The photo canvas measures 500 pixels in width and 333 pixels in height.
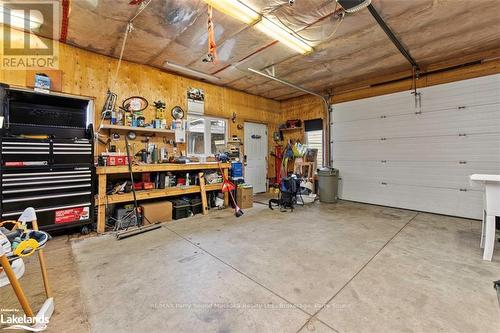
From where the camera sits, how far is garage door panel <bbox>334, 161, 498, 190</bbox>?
391 centimetres

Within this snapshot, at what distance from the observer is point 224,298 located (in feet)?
5.55

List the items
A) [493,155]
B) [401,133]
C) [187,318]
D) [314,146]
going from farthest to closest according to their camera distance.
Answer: [314,146], [401,133], [493,155], [187,318]

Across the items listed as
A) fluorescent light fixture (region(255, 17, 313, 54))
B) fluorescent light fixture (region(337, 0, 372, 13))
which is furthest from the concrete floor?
fluorescent light fixture (region(255, 17, 313, 54))

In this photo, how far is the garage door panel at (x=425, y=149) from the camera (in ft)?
12.2

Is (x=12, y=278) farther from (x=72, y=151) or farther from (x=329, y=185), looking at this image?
(x=329, y=185)

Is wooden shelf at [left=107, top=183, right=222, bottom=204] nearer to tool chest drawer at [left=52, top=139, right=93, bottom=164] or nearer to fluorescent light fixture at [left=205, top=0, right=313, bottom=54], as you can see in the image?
tool chest drawer at [left=52, top=139, right=93, bottom=164]

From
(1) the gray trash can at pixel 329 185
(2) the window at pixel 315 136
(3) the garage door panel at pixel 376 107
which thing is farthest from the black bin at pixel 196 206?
(3) the garage door panel at pixel 376 107

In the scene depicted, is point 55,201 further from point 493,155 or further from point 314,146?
point 493,155

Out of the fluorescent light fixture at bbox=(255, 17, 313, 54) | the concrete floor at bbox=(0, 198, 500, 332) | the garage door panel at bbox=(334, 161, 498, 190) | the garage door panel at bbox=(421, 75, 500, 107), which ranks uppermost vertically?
the fluorescent light fixture at bbox=(255, 17, 313, 54)

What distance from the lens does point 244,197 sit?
4.65m

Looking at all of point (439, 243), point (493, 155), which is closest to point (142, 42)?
point (439, 243)

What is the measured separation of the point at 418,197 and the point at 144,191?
5.45 metres

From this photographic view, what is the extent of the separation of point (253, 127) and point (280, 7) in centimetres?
387
